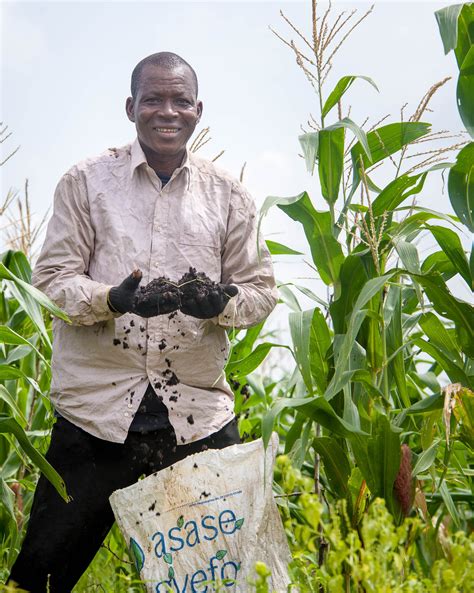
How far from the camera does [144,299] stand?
7.51 feet

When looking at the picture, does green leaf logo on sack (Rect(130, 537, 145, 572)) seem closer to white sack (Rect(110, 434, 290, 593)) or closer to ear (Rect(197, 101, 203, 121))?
white sack (Rect(110, 434, 290, 593))

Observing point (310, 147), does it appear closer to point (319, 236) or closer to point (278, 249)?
point (319, 236)

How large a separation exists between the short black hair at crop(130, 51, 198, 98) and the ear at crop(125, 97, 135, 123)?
0.03 meters

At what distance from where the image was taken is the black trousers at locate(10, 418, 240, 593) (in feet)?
7.80

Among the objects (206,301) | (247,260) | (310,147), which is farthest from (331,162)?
(206,301)

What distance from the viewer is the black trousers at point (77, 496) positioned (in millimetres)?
2379

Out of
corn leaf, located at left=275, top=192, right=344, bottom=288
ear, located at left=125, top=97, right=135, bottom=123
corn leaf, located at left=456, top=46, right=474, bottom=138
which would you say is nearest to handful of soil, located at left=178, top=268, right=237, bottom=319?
corn leaf, located at left=275, top=192, right=344, bottom=288

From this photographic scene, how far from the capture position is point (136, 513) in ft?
7.66

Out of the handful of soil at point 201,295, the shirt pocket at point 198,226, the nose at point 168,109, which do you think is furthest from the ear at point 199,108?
the handful of soil at point 201,295

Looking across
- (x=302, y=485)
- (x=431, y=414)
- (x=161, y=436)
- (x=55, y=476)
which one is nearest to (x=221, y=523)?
(x=161, y=436)

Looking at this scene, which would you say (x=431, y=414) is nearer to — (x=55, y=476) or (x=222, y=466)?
(x=222, y=466)

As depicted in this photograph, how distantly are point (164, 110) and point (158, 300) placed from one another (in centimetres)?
57

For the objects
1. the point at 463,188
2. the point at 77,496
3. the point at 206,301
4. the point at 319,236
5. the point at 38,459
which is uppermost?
the point at 463,188

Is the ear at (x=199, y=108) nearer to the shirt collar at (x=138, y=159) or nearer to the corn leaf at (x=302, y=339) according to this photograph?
the shirt collar at (x=138, y=159)
